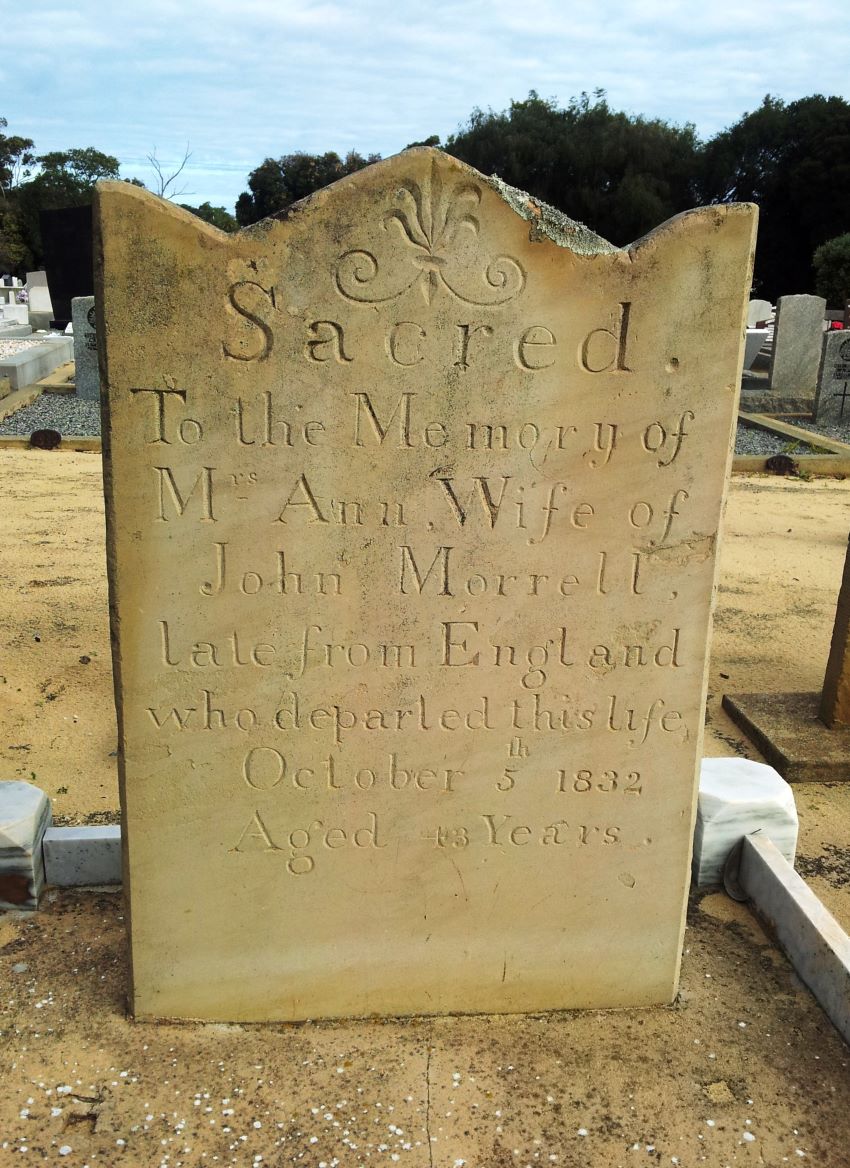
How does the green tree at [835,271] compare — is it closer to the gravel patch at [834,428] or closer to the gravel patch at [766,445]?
the gravel patch at [834,428]

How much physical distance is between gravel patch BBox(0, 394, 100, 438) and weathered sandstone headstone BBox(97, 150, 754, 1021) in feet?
35.5

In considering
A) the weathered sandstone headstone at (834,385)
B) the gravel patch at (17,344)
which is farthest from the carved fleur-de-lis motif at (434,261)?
the gravel patch at (17,344)

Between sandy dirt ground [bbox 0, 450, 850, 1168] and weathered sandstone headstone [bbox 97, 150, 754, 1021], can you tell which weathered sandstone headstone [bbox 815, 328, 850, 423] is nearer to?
sandy dirt ground [bbox 0, 450, 850, 1168]

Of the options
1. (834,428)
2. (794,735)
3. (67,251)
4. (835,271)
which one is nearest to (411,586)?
(794,735)

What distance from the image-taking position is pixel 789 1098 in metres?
2.74

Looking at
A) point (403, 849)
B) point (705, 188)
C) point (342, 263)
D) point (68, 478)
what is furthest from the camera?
point (705, 188)

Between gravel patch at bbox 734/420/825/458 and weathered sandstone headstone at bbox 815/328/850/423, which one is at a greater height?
weathered sandstone headstone at bbox 815/328/850/423

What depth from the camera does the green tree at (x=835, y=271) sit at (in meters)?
25.3

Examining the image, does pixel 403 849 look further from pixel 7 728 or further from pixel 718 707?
pixel 718 707

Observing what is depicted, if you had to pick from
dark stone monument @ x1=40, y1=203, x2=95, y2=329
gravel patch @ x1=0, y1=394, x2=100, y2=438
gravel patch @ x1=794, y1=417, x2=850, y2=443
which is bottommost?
gravel patch @ x1=0, y1=394, x2=100, y2=438

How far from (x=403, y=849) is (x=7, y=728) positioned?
120 inches

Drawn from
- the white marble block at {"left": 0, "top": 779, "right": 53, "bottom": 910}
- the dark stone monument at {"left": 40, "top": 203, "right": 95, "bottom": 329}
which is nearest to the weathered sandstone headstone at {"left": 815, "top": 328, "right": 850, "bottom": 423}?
the white marble block at {"left": 0, "top": 779, "right": 53, "bottom": 910}

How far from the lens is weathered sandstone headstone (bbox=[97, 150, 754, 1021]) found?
2.48m

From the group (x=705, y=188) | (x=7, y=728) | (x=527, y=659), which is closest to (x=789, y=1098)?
(x=527, y=659)
